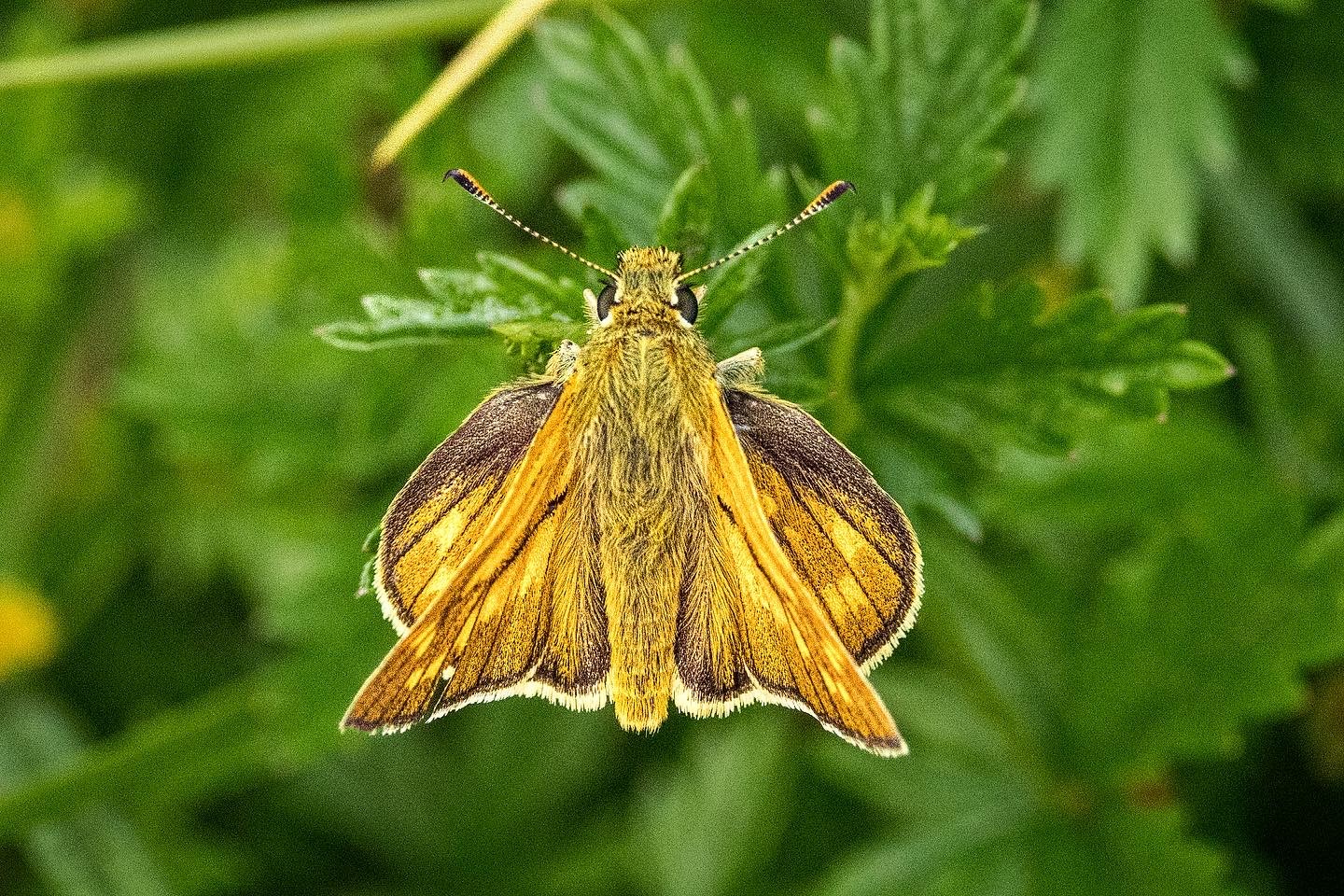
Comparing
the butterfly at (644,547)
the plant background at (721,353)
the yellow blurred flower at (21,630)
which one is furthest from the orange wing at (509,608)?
the yellow blurred flower at (21,630)

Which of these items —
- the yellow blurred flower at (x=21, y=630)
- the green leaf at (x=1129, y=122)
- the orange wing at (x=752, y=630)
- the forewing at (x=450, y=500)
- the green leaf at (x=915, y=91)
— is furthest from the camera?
the yellow blurred flower at (x=21, y=630)

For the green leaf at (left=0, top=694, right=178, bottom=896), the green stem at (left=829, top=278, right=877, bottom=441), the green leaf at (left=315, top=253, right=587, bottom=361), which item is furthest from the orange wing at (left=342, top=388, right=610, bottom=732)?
the green leaf at (left=0, top=694, right=178, bottom=896)

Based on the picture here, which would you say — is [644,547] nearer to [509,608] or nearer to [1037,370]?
[509,608]

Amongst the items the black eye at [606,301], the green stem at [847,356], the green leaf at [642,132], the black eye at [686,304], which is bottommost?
the green stem at [847,356]

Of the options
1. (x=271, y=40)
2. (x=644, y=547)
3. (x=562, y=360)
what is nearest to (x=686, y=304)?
(x=562, y=360)

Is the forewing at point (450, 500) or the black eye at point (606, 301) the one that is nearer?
the forewing at point (450, 500)

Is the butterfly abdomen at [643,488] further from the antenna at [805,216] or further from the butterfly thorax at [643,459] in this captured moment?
the antenna at [805,216]

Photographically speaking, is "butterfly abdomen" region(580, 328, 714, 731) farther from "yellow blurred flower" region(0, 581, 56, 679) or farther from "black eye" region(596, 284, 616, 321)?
"yellow blurred flower" region(0, 581, 56, 679)
